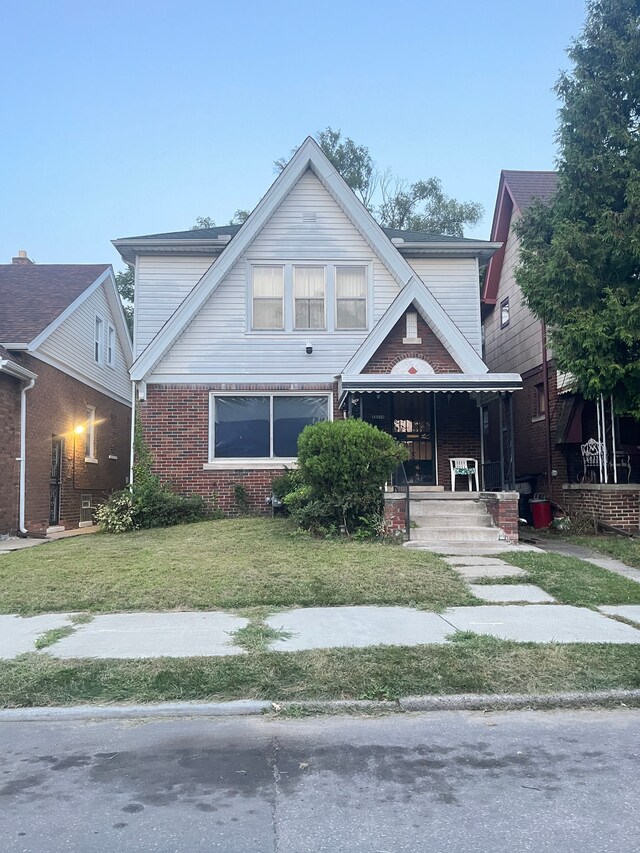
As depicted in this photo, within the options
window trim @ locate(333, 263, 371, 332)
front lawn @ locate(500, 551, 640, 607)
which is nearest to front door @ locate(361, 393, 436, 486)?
window trim @ locate(333, 263, 371, 332)

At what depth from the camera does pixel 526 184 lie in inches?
782

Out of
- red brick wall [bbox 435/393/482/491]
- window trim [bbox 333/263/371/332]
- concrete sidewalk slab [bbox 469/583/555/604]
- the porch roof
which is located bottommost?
concrete sidewalk slab [bbox 469/583/555/604]

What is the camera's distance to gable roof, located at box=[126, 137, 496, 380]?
14547mm

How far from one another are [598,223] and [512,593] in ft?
25.0

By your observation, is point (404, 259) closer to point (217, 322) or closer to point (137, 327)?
point (217, 322)

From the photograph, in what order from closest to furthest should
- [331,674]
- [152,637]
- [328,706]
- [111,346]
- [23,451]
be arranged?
1. [328,706]
2. [331,674]
3. [152,637]
4. [23,451]
5. [111,346]

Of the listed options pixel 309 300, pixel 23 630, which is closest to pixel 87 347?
pixel 309 300

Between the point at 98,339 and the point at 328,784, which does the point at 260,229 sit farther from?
the point at 328,784

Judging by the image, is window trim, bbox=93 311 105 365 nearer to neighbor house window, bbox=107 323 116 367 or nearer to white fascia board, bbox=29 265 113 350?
neighbor house window, bbox=107 323 116 367

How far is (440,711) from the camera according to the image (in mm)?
4504

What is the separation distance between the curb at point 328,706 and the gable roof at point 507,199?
16405mm

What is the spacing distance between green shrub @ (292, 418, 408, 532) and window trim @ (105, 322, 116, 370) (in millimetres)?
11554

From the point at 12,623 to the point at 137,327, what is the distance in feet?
34.1

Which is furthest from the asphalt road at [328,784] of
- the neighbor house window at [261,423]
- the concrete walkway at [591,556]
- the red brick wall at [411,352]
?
the neighbor house window at [261,423]
